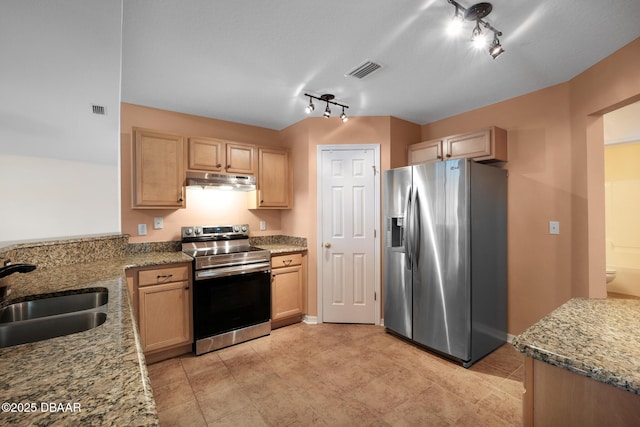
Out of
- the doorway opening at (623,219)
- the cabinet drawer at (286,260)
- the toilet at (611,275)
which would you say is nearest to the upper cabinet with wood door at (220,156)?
the cabinet drawer at (286,260)

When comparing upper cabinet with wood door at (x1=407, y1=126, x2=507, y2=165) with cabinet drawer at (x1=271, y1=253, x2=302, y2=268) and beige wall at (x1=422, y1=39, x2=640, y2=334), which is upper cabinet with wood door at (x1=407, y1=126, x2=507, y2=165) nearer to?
beige wall at (x1=422, y1=39, x2=640, y2=334)

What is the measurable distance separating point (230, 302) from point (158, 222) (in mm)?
1192

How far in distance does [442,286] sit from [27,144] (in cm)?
489

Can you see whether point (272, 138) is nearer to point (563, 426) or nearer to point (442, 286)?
point (442, 286)

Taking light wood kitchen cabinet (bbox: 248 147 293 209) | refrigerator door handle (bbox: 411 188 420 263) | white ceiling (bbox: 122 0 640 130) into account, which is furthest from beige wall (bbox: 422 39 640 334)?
light wood kitchen cabinet (bbox: 248 147 293 209)

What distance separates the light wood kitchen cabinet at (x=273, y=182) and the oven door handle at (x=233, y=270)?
80 centimetres

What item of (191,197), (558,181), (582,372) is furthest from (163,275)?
(558,181)

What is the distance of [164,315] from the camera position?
249 centimetres

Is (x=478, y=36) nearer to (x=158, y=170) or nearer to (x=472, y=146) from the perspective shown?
(x=472, y=146)

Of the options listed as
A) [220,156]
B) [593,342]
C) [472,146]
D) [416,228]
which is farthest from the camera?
[220,156]

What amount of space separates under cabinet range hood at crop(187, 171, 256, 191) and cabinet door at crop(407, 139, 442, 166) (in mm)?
1945

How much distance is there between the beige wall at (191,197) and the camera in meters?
2.80

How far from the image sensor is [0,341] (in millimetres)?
1065

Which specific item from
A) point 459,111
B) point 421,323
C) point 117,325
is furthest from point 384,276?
point 117,325
